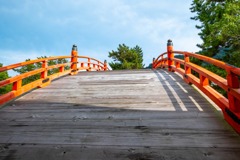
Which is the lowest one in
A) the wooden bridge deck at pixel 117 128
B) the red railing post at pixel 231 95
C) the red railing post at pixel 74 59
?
the wooden bridge deck at pixel 117 128

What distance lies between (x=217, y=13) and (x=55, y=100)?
17.3 meters

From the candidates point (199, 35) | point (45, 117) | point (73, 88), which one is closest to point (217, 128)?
point (45, 117)

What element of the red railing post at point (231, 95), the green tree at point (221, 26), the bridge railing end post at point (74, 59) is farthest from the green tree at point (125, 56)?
the red railing post at point (231, 95)

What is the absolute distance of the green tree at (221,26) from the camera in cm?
1598

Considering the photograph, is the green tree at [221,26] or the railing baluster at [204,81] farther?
the green tree at [221,26]

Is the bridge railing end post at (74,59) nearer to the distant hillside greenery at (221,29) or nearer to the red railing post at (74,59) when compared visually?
the red railing post at (74,59)

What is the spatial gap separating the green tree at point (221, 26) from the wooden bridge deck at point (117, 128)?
38.5 ft

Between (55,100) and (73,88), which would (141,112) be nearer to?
(55,100)

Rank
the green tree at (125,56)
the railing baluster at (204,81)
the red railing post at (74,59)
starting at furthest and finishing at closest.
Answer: the green tree at (125,56) < the red railing post at (74,59) < the railing baluster at (204,81)

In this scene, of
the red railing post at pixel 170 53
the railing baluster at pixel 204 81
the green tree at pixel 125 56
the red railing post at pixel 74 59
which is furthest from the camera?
the green tree at pixel 125 56

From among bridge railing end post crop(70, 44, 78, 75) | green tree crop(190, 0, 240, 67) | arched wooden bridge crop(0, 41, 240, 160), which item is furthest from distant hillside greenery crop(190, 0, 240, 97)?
arched wooden bridge crop(0, 41, 240, 160)

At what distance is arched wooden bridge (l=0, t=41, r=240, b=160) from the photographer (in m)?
3.01

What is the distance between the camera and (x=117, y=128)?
380 centimetres

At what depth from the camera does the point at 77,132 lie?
3668 millimetres
